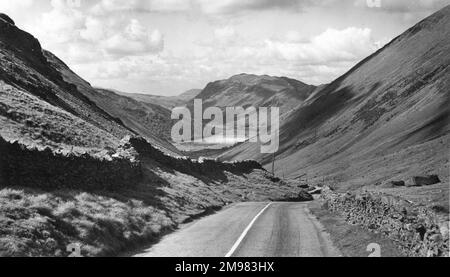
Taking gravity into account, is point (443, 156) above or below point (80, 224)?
above

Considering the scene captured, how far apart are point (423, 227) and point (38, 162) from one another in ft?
59.5

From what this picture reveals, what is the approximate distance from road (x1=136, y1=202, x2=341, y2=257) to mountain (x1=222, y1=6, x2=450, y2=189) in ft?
146

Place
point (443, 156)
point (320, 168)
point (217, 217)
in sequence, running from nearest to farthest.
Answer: point (217, 217) < point (443, 156) < point (320, 168)

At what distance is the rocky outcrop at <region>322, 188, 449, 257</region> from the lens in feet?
47.2

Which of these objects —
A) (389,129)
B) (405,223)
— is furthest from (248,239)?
(389,129)

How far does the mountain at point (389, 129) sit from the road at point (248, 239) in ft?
146

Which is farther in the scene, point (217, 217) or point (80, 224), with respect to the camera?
point (217, 217)

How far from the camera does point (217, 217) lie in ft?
104

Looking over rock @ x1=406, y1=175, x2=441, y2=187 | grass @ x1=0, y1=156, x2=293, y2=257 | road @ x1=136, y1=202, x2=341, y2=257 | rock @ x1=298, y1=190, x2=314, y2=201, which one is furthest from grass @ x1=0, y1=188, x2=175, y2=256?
rock @ x1=298, y1=190, x2=314, y2=201

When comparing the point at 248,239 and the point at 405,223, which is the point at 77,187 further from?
the point at 405,223

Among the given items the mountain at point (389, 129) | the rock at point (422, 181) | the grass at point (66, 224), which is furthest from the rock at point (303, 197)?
the grass at point (66, 224)

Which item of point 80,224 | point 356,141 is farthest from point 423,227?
point 356,141

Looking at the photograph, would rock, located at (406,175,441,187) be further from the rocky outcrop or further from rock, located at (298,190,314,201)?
the rocky outcrop
